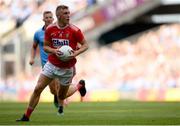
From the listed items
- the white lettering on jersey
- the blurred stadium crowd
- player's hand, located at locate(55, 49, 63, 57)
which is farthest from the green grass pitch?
the blurred stadium crowd

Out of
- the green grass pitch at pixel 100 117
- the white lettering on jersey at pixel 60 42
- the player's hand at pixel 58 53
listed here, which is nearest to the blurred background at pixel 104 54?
the green grass pitch at pixel 100 117

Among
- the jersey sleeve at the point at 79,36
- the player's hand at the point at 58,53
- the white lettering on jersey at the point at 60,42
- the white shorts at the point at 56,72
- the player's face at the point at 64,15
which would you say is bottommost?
the white shorts at the point at 56,72

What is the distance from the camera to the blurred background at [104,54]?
2972 cm

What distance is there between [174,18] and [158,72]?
7293 mm

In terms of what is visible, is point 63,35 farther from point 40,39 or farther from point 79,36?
point 40,39

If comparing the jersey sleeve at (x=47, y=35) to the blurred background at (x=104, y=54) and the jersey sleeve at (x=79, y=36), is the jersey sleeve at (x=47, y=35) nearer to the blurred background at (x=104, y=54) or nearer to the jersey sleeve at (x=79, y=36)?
the jersey sleeve at (x=79, y=36)

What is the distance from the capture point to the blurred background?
97.5ft

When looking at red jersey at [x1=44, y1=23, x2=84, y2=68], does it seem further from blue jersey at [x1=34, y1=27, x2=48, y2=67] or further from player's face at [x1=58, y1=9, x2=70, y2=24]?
blue jersey at [x1=34, y1=27, x2=48, y2=67]

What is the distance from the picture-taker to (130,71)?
3031 cm

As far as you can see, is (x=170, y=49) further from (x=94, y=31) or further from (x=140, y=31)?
(x=140, y=31)

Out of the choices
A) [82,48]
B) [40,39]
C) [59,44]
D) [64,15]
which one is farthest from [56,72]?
[40,39]

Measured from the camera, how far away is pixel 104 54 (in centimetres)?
3194

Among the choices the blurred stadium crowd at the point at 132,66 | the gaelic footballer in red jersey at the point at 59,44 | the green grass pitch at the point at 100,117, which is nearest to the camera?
the green grass pitch at the point at 100,117

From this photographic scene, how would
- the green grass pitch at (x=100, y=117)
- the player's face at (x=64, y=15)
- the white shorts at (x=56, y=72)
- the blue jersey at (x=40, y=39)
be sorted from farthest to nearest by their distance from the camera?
the blue jersey at (x=40, y=39), the white shorts at (x=56, y=72), the player's face at (x=64, y=15), the green grass pitch at (x=100, y=117)
